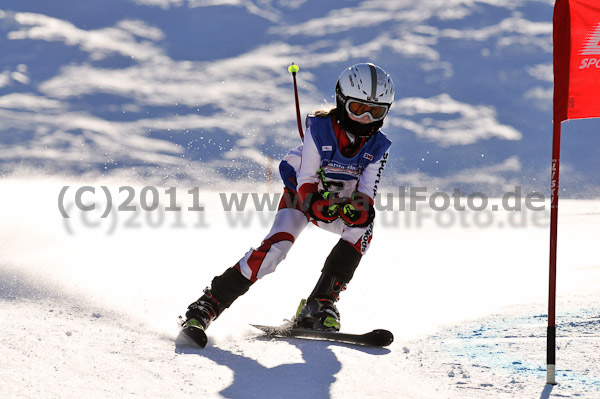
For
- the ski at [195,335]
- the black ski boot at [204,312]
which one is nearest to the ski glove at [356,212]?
the black ski boot at [204,312]

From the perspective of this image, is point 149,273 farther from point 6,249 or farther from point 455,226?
point 455,226

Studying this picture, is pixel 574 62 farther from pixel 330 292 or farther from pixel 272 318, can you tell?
pixel 272 318

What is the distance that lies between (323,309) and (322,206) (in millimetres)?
773

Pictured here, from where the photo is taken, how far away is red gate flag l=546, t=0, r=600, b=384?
12.0 ft

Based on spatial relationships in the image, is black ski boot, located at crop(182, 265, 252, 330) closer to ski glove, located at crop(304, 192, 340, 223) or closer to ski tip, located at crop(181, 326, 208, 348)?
ski tip, located at crop(181, 326, 208, 348)

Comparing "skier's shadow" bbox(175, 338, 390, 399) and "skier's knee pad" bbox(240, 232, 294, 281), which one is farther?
"skier's knee pad" bbox(240, 232, 294, 281)

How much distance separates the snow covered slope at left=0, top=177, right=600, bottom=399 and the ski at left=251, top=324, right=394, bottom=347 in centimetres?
11

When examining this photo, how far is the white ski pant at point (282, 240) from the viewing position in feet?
15.1

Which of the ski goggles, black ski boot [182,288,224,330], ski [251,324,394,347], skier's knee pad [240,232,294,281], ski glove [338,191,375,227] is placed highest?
the ski goggles

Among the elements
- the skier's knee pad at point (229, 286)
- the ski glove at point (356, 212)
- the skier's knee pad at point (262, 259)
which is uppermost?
the ski glove at point (356, 212)

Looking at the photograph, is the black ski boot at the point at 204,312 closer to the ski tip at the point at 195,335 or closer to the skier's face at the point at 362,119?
the ski tip at the point at 195,335

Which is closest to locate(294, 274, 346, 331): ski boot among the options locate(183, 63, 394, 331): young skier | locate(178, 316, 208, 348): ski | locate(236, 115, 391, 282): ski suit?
locate(183, 63, 394, 331): young skier

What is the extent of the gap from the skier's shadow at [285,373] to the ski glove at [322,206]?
930mm

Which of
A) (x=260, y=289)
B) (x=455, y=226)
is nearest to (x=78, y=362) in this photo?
(x=260, y=289)
